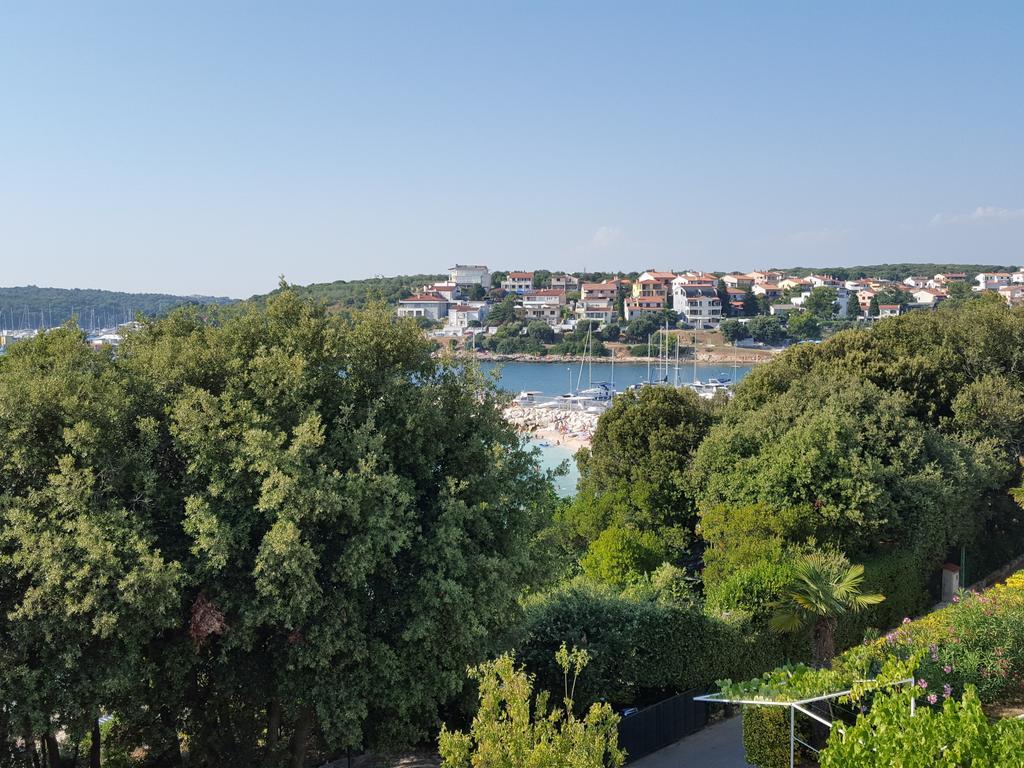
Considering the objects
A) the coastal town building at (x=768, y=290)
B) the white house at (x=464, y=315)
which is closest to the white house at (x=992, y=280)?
the coastal town building at (x=768, y=290)

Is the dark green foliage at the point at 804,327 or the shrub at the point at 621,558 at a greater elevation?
the dark green foliage at the point at 804,327

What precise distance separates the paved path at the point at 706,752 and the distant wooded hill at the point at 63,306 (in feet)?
423

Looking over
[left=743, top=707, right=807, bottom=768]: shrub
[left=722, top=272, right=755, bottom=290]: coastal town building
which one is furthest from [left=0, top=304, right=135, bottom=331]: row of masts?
[left=743, top=707, right=807, bottom=768]: shrub

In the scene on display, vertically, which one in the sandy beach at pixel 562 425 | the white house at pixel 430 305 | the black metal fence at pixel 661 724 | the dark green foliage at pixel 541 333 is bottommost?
the sandy beach at pixel 562 425

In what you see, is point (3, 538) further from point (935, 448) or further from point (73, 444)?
point (935, 448)

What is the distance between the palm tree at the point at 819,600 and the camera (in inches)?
459

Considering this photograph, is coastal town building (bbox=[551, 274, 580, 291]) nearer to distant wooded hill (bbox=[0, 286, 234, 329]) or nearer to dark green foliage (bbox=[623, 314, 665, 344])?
dark green foliage (bbox=[623, 314, 665, 344])

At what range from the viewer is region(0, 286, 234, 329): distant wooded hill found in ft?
472

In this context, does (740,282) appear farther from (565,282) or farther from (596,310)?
(596,310)

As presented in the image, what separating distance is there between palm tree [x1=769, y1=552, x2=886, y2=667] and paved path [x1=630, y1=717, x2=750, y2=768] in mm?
1654

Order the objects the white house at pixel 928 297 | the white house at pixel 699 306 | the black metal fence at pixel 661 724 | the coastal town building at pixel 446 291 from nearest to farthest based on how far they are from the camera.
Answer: the black metal fence at pixel 661 724, the white house at pixel 699 306, the white house at pixel 928 297, the coastal town building at pixel 446 291

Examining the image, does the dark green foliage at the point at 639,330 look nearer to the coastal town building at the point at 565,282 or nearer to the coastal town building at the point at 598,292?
the coastal town building at the point at 598,292

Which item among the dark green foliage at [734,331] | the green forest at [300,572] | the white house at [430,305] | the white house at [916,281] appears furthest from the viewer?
the white house at [916,281]

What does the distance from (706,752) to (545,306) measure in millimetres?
112512
